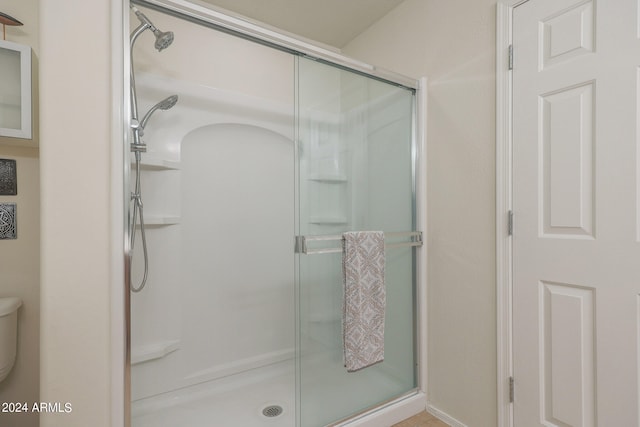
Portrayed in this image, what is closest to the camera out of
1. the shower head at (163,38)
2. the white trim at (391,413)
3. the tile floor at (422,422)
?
the shower head at (163,38)

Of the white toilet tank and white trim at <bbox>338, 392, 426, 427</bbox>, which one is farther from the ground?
the white toilet tank

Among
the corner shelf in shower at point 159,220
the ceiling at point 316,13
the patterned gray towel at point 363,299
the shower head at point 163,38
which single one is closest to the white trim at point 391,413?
the patterned gray towel at point 363,299

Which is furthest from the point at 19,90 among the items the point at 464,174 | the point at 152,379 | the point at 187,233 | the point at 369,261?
the point at 464,174

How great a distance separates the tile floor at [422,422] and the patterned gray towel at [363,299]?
424 millimetres

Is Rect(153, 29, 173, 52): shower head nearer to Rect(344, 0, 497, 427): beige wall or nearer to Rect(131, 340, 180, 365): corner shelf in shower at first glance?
Rect(344, 0, 497, 427): beige wall

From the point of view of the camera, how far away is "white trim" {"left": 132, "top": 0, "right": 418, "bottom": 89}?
1.21m

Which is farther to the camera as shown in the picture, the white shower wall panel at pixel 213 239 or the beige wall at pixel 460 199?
the white shower wall panel at pixel 213 239

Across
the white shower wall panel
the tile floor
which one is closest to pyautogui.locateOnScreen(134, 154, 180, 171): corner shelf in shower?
the white shower wall panel

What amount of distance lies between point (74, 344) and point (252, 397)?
1191 millimetres

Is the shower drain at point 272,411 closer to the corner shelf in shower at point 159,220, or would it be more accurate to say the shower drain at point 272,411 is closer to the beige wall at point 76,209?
the beige wall at point 76,209

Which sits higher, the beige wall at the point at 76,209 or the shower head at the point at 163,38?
the shower head at the point at 163,38

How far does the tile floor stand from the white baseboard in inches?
0.7

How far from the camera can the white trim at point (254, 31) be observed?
1212 millimetres

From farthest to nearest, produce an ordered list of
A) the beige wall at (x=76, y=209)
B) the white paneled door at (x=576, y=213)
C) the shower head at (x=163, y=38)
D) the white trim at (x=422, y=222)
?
the white trim at (x=422, y=222)
the shower head at (x=163, y=38)
the white paneled door at (x=576, y=213)
the beige wall at (x=76, y=209)
